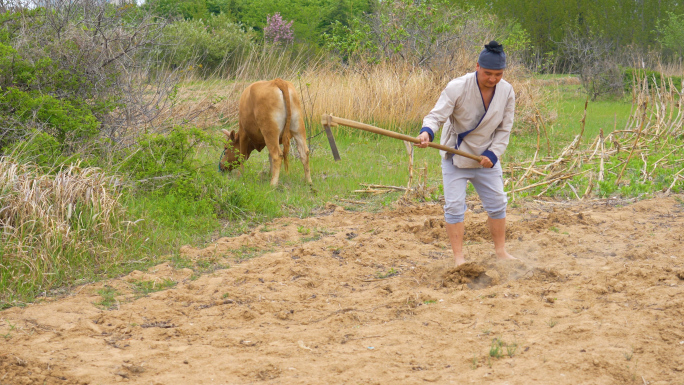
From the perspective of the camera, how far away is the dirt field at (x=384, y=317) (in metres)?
3.64

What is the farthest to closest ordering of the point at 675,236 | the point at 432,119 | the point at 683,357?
the point at 675,236 < the point at 432,119 < the point at 683,357

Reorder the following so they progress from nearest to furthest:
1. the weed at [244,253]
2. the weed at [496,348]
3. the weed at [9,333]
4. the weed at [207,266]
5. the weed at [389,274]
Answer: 1. the weed at [496,348]
2. the weed at [9,333]
3. the weed at [389,274]
4. the weed at [207,266]
5. the weed at [244,253]

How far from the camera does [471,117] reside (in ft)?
17.3

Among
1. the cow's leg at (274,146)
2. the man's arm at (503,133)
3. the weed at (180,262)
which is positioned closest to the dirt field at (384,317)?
the weed at (180,262)

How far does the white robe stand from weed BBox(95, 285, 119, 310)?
282 cm

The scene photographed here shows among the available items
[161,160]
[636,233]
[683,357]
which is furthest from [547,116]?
[683,357]

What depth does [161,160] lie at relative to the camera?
7496 millimetres

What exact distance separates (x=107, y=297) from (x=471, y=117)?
3.26 metres

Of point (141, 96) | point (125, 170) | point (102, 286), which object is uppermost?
point (141, 96)

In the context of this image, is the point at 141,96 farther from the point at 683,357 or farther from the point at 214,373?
the point at 683,357

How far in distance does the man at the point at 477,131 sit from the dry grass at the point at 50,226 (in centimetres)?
304

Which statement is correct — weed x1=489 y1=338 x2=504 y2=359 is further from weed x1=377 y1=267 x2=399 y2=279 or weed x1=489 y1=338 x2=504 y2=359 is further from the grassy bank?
the grassy bank

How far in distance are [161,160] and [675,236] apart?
5.58 metres

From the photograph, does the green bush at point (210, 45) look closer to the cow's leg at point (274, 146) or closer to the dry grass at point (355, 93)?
the dry grass at point (355, 93)
